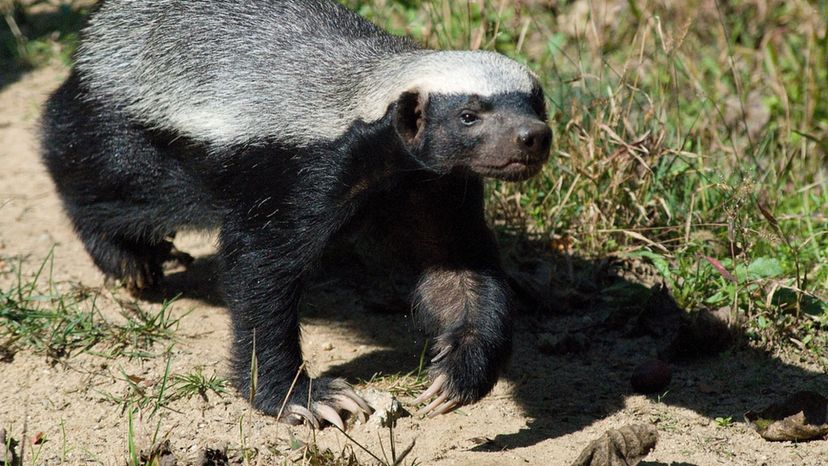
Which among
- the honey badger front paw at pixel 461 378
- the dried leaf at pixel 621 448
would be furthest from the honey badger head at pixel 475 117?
the dried leaf at pixel 621 448

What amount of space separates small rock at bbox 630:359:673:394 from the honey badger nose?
4.73 ft

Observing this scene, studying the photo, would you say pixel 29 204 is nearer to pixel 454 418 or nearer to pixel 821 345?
pixel 454 418

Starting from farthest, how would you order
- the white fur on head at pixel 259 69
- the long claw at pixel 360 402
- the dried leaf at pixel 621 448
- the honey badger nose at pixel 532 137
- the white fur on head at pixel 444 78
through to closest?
the long claw at pixel 360 402 → the white fur on head at pixel 259 69 → the white fur on head at pixel 444 78 → the honey badger nose at pixel 532 137 → the dried leaf at pixel 621 448

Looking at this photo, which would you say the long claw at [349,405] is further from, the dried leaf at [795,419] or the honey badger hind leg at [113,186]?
the dried leaf at [795,419]

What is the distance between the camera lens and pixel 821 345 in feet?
16.5

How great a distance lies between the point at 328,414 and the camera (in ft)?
14.8

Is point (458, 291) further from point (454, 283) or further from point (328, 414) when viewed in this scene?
point (328, 414)

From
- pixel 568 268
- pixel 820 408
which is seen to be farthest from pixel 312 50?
pixel 820 408

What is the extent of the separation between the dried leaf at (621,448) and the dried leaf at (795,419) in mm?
761

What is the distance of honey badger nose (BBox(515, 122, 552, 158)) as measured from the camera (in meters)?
3.96

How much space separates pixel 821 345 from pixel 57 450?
369cm

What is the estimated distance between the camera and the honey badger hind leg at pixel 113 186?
17.6 ft

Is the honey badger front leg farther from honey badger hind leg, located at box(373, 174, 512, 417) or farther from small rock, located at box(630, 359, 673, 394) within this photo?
small rock, located at box(630, 359, 673, 394)

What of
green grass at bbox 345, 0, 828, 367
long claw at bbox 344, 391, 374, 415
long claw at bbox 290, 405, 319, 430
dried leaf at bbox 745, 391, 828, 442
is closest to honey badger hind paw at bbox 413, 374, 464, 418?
long claw at bbox 344, 391, 374, 415
